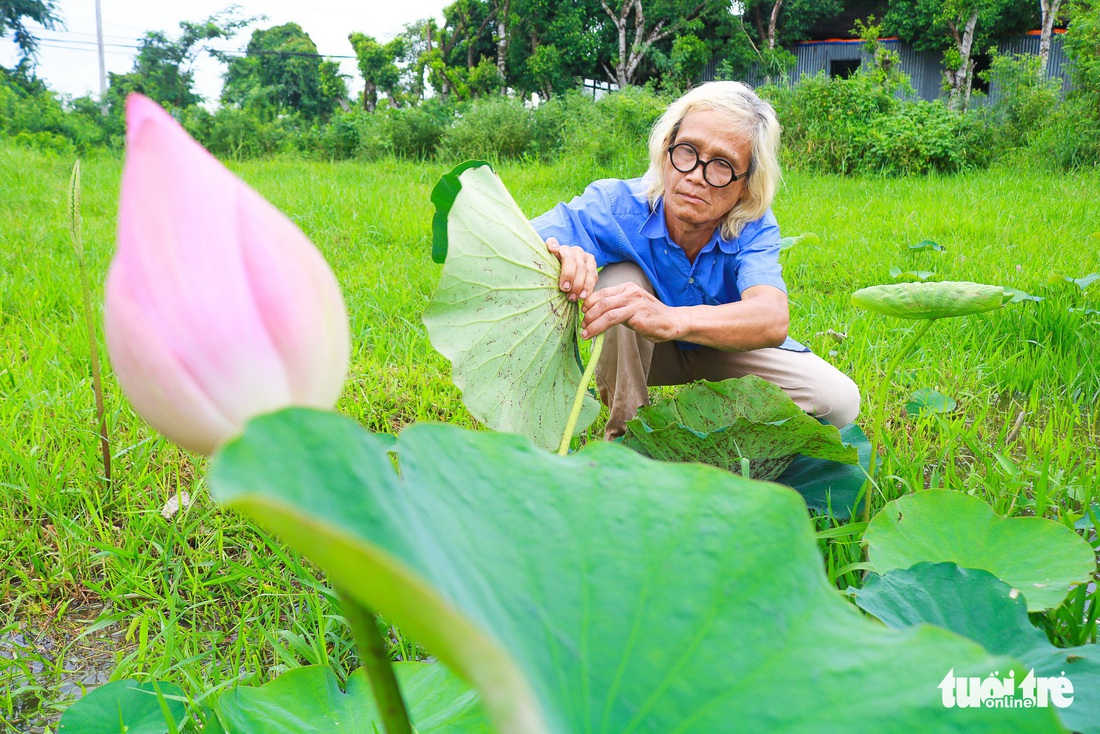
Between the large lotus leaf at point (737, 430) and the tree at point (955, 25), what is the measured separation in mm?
10957

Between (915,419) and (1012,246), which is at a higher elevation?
(1012,246)

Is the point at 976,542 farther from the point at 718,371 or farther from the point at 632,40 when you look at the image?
the point at 632,40

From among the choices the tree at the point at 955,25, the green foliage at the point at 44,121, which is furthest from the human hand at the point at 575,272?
the tree at the point at 955,25

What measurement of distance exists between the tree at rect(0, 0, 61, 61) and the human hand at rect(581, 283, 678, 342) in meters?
23.9

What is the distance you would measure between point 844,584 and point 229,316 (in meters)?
1.18

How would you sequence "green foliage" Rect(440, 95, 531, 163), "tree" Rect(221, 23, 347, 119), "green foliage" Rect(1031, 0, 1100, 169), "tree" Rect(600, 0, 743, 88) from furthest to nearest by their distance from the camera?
"tree" Rect(221, 23, 347, 119)
"tree" Rect(600, 0, 743, 88)
"green foliage" Rect(440, 95, 531, 163)
"green foliage" Rect(1031, 0, 1100, 169)

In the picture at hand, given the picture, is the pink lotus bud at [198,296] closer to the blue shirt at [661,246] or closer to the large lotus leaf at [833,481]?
the large lotus leaf at [833,481]

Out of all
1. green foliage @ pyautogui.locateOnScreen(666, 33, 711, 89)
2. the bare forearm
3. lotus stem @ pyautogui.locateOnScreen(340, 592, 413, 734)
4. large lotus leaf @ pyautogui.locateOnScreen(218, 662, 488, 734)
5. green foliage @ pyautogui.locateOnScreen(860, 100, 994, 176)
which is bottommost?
large lotus leaf @ pyautogui.locateOnScreen(218, 662, 488, 734)

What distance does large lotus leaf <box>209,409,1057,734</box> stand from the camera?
37 centimetres

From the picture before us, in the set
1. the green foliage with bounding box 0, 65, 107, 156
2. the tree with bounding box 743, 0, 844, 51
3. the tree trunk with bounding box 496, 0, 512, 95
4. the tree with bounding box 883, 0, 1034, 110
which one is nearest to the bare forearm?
the green foliage with bounding box 0, 65, 107, 156

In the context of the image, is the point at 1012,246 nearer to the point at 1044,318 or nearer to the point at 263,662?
the point at 1044,318

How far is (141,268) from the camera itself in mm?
278

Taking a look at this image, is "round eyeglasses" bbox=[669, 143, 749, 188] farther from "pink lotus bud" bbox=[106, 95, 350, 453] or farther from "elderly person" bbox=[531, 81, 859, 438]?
"pink lotus bud" bbox=[106, 95, 350, 453]

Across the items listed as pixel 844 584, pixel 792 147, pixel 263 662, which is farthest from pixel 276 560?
pixel 792 147
